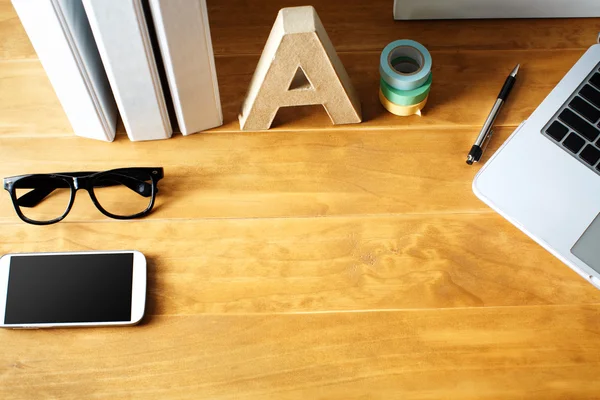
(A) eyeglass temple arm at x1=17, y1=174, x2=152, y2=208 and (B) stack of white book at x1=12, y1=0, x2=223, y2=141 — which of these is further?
(A) eyeglass temple arm at x1=17, y1=174, x2=152, y2=208

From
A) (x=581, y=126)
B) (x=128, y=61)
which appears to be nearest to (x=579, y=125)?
(x=581, y=126)

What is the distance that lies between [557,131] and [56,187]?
0.55 meters

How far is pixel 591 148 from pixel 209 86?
41 cm

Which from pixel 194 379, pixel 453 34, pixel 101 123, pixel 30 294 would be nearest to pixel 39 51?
pixel 101 123

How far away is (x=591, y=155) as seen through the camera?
2.33 ft

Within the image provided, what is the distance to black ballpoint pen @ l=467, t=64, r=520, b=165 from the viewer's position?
0.75 metres

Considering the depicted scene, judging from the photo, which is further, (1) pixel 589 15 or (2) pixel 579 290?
(1) pixel 589 15

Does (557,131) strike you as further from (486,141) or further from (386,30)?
(386,30)

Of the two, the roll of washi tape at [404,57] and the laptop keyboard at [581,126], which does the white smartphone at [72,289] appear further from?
the laptop keyboard at [581,126]

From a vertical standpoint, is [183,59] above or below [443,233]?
above

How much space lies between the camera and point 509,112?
793 mm

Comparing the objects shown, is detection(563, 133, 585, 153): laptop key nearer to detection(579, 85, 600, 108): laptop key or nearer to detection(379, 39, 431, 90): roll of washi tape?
detection(579, 85, 600, 108): laptop key

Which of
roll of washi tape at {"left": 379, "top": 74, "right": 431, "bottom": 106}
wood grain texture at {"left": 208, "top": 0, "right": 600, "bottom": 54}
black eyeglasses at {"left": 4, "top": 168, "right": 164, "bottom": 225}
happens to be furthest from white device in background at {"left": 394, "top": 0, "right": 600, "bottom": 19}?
black eyeglasses at {"left": 4, "top": 168, "right": 164, "bottom": 225}

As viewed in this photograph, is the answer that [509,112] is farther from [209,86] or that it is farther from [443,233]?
[209,86]
